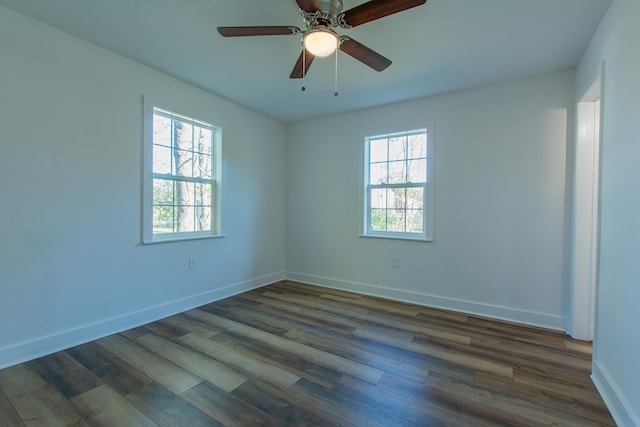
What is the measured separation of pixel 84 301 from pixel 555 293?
4.43 meters

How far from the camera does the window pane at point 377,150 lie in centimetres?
388

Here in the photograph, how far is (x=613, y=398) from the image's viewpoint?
1.67m

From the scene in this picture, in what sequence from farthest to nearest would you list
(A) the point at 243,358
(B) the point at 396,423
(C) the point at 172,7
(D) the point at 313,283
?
(D) the point at 313,283
(A) the point at 243,358
(C) the point at 172,7
(B) the point at 396,423

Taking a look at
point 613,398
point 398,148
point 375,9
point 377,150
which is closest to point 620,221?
point 613,398

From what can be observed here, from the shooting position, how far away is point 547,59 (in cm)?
259

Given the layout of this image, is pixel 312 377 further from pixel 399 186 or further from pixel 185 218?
pixel 399 186

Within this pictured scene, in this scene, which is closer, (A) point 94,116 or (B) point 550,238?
(A) point 94,116

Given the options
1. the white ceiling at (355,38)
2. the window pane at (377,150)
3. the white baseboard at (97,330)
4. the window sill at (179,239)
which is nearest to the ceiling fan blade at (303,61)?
the white ceiling at (355,38)

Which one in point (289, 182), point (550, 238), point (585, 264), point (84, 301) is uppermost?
point (289, 182)

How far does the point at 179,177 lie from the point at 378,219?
2570 millimetres

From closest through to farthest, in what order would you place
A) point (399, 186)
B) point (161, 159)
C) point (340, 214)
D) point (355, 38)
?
point (355, 38) → point (161, 159) → point (399, 186) → point (340, 214)

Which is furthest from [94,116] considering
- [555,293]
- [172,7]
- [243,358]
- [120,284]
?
[555,293]

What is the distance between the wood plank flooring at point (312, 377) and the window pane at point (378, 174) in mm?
1842

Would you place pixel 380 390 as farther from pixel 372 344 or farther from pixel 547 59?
pixel 547 59
